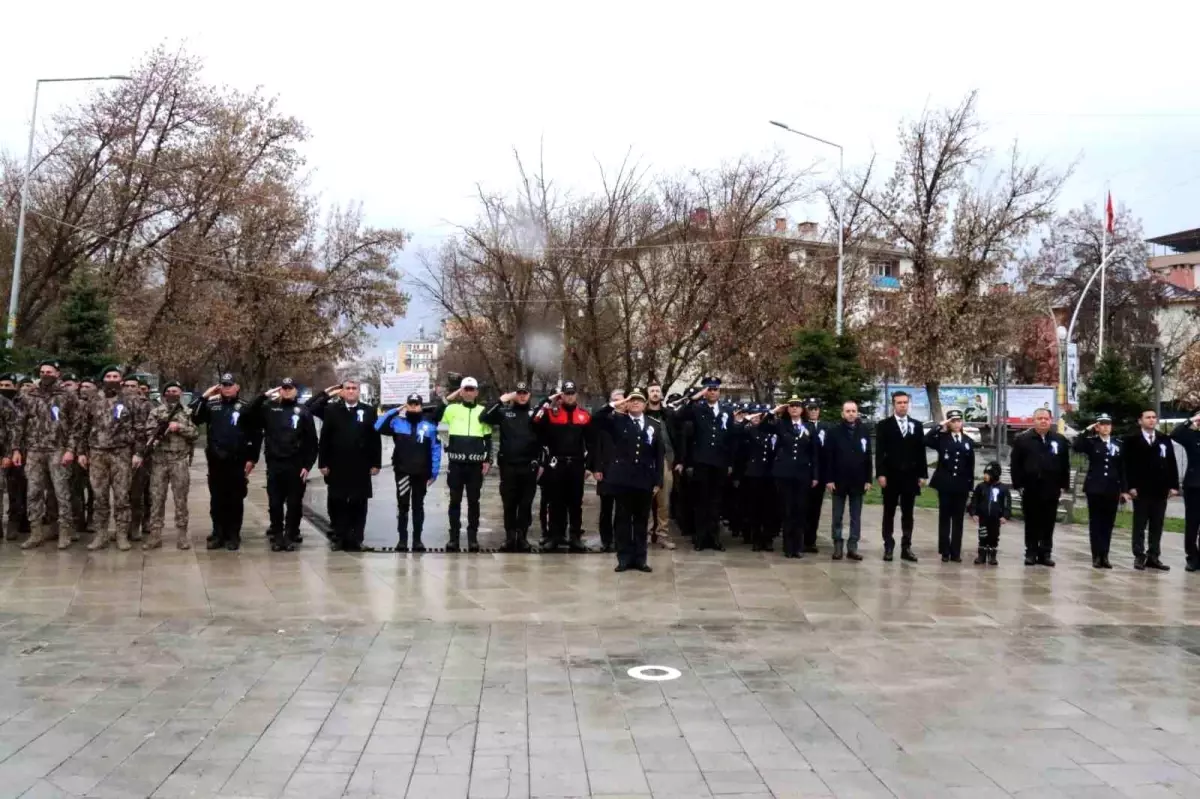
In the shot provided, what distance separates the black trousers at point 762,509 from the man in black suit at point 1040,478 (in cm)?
263

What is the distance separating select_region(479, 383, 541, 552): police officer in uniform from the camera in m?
10.8

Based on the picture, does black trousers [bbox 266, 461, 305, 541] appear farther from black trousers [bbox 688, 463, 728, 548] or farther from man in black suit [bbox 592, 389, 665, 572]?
black trousers [bbox 688, 463, 728, 548]

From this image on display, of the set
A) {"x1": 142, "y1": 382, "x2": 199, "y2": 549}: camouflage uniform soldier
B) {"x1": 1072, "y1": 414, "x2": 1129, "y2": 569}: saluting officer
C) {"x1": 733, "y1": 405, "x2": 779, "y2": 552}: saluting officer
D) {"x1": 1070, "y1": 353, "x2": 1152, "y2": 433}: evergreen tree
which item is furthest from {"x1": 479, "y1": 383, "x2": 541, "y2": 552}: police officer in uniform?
{"x1": 1070, "y1": 353, "x2": 1152, "y2": 433}: evergreen tree

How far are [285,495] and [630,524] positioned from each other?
151 inches

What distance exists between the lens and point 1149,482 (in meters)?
11.1

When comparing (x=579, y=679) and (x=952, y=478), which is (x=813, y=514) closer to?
(x=952, y=478)

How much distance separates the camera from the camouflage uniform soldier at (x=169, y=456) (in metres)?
10.6

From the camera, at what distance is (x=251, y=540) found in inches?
449

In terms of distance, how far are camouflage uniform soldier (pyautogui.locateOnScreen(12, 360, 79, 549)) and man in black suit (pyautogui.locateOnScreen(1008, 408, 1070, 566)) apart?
1014cm

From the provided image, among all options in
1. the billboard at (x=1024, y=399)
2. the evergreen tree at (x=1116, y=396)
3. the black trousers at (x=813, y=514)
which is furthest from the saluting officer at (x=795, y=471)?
the billboard at (x=1024, y=399)

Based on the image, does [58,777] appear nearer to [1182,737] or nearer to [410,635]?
[410,635]

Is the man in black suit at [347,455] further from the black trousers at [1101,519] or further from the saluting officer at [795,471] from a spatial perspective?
the black trousers at [1101,519]

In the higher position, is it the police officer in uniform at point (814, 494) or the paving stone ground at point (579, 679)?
the police officer in uniform at point (814, 494)

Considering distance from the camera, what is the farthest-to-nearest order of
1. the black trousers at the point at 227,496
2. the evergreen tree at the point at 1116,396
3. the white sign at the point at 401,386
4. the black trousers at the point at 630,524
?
the evergreen tree at the point at 1116,396 → the white sign at the point at 401,386 → the black trousers at the point at 227,496 → the black trousers at the point at 630,524
